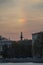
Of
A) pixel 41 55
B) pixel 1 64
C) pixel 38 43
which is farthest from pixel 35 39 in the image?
pixel 1 64

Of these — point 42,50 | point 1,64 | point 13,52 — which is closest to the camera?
point 1,64

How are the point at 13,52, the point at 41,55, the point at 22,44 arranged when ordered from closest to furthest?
the point at 41,55 → the point at 13,52 → the point at 22,44

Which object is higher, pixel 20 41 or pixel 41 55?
pixel 20 41

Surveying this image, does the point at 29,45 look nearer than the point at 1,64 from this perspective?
No

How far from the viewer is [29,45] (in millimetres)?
17453

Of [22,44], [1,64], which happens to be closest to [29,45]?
[22,44]

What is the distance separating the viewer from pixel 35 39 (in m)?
15.1

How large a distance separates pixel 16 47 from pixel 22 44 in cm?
77

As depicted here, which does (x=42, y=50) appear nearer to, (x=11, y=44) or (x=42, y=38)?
(x=42, y=38)

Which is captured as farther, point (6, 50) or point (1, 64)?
point (6, 50)

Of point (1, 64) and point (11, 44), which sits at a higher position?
point (11, 44)

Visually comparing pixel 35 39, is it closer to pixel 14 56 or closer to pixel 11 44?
pixel 14 56

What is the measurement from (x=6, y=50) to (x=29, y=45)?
2060mm

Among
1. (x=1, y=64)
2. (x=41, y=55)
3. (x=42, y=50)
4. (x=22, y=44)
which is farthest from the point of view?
(x=22, y=44)
